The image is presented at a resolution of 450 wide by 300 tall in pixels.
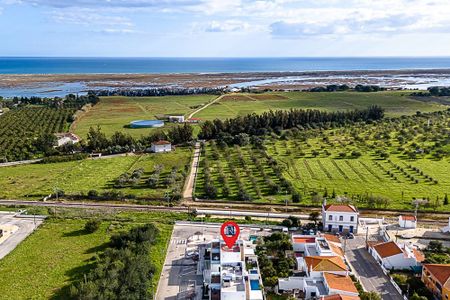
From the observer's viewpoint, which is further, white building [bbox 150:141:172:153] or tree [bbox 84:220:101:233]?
white building [bbox 150:141:172:153]

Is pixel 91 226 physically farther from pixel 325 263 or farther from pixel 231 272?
pixel 325 263

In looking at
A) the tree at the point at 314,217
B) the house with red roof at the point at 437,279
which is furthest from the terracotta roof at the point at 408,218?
the house with red roof at the point at 437,279

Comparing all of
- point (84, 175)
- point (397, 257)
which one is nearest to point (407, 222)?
point (397, 257)

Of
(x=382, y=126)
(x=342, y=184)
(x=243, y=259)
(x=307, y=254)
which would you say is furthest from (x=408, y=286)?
(x=382, y=126)

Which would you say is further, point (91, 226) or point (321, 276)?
point (91, 226)

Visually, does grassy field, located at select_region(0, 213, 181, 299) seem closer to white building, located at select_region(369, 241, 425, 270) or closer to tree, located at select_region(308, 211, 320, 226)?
tree, located at select_region(308, 211, 320, 226)

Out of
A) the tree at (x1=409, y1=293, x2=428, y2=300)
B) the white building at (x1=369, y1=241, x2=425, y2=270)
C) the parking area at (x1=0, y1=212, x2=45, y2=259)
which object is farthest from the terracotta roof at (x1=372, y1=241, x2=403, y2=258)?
the parking area at (x1=0, y1=212, x2=45, y2=259)

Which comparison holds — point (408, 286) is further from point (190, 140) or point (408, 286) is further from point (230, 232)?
point (190, 140)
